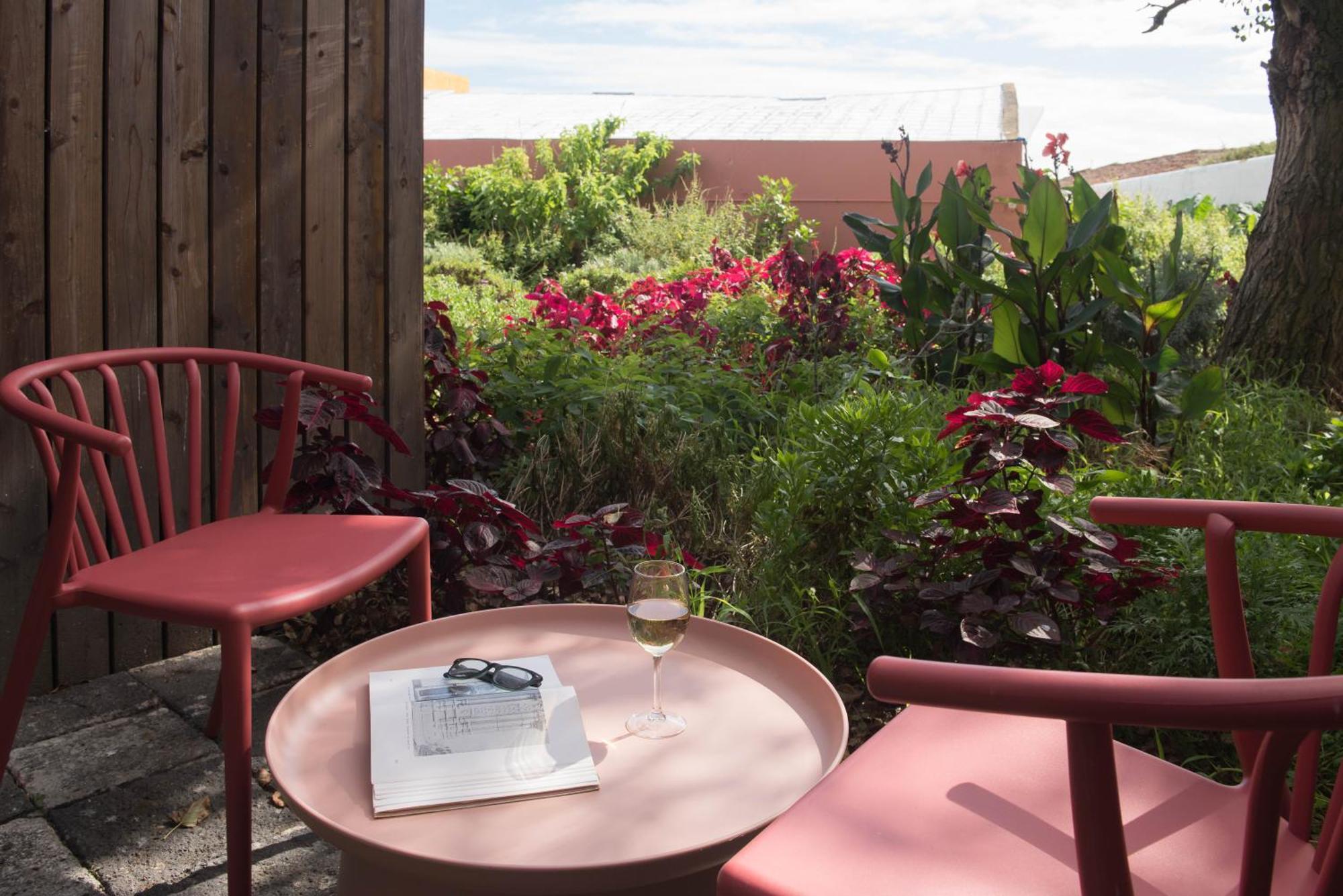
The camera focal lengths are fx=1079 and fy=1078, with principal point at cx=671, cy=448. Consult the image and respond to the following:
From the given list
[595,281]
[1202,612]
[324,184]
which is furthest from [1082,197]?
[595,281]

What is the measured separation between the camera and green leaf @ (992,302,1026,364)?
3629 millimetres

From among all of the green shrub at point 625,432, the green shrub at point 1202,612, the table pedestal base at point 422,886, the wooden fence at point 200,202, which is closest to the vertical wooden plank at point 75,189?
the wooden fence at point 200,202

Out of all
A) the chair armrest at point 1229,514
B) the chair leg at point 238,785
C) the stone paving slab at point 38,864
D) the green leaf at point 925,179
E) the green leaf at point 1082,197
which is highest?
the green leaf at point 925,179

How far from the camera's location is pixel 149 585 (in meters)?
1.86

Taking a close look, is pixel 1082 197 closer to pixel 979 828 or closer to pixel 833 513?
pixel 833 513

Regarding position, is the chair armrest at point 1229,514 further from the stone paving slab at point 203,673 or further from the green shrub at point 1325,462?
the stone paving slab at point 203,673

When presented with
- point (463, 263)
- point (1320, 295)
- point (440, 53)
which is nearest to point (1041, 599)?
point (1320, 295)

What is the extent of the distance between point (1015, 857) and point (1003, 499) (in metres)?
1.27

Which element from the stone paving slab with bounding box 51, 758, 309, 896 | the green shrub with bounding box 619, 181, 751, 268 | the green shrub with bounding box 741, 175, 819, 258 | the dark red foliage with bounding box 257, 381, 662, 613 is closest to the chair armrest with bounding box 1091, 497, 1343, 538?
the dark red foliage with bounding box 257, 381, 662, 613

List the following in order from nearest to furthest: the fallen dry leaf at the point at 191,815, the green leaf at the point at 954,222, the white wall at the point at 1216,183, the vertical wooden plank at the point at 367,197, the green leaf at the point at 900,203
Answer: the fallen dry leaf at the point at 191,815 < the vertical wooden plank at the point at 367,197 < the green leaf at the point at 954,222 < the green leaf at the point at 900,203 < the white wall at the point at 1216,183

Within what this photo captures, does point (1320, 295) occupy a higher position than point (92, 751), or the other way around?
point (1320, 295)

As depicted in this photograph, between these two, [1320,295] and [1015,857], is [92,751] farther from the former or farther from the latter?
[1320,295]

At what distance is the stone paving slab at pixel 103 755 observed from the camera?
2135 millimetres

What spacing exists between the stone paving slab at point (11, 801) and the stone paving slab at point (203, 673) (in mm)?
371
